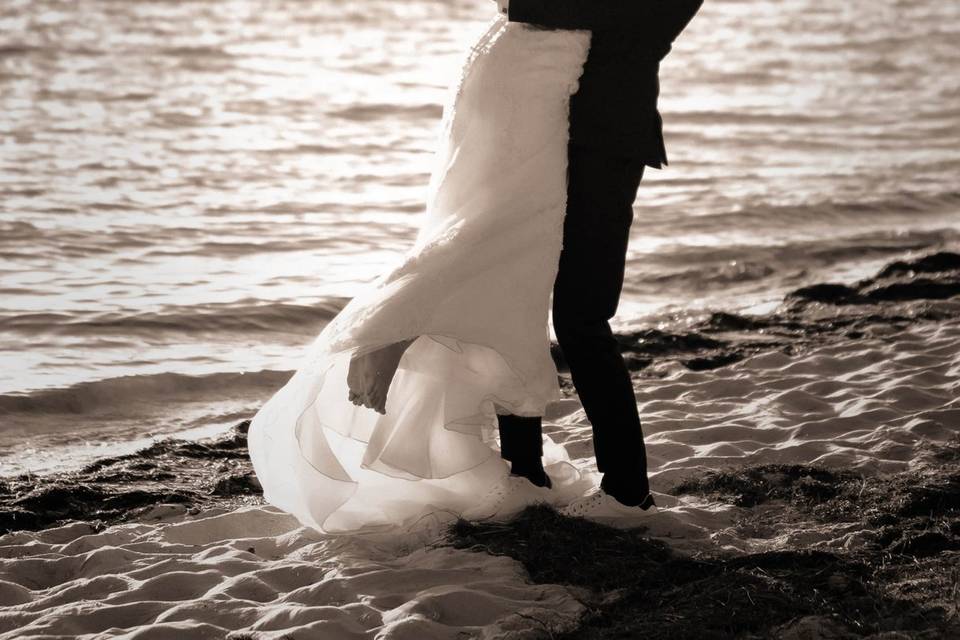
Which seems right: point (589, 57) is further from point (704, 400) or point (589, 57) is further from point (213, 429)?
point (213, 429)

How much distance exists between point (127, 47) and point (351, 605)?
1194 centimetres

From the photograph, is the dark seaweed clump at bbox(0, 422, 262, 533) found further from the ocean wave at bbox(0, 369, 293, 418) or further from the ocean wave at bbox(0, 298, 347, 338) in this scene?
the ocean wave at bbox(0, 298, 347, 338)

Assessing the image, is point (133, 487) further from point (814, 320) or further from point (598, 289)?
point (814, 320)

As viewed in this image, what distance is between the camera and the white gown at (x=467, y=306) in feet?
10.2

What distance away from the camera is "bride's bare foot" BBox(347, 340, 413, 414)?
3170 millimetres

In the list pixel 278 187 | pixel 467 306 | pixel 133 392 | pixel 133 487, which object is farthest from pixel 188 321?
pixel 467 306

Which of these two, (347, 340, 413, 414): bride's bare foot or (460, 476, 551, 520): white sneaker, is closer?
(347, 340, 413, 414): bride's bare foot

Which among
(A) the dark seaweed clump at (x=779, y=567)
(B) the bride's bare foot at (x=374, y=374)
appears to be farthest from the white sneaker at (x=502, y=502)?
(B) the bride's bare foot at (x=374, y=374)

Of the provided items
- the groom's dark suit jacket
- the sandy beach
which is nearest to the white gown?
the groom's dark suit jacket

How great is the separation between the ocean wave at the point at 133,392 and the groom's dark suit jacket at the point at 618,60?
8.55 ft

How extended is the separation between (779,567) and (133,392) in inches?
118

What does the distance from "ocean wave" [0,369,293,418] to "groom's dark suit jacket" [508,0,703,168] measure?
261cm

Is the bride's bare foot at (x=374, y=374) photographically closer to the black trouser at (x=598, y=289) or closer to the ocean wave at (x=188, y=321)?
the black trouser at (x=598, y=289)

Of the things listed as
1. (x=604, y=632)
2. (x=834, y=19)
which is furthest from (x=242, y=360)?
(x=834, y=19)
